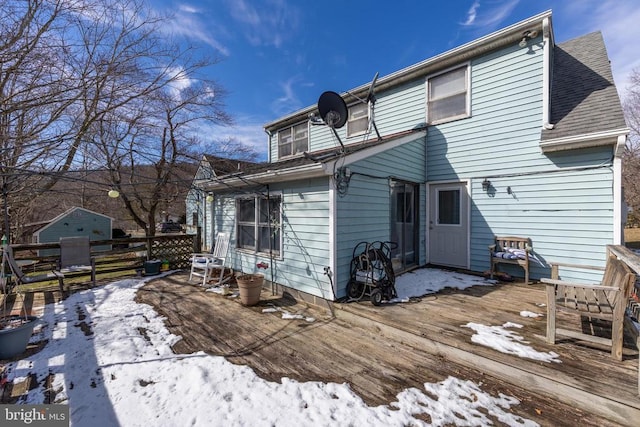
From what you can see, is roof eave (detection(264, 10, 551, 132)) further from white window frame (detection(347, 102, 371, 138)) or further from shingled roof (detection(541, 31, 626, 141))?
shingled roof (detection(541, 31, 626, 141))

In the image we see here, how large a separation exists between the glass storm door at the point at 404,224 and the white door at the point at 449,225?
19.4 inches

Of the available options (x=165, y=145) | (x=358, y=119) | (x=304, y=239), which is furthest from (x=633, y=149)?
(x=165, y=145)

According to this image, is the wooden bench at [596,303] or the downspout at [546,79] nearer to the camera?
the wooden bench at [596,303]

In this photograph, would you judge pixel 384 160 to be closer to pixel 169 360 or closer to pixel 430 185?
pixel 430 185

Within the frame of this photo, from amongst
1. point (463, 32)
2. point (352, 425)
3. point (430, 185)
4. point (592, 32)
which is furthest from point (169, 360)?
point (592, 32)

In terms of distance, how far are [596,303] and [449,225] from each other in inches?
149

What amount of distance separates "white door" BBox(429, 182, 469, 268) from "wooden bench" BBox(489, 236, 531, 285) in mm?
620

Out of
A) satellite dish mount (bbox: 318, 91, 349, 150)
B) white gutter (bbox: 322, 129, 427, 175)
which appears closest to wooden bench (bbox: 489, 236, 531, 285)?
white gutter (bbox: 322, 129, 427, 175)

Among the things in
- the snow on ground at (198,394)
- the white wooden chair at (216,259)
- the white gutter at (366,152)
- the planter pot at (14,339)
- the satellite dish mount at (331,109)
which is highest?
the satellite dish mount at (331,109)

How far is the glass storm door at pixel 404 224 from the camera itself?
5.93m

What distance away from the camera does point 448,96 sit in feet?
21.5

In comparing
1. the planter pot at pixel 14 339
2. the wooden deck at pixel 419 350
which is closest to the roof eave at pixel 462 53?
the wooden deck at pixel 419 350

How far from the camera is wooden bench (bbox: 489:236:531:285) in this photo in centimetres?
530

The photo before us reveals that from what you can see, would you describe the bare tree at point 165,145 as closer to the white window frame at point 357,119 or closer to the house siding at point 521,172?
the white window frame at point 357,119
